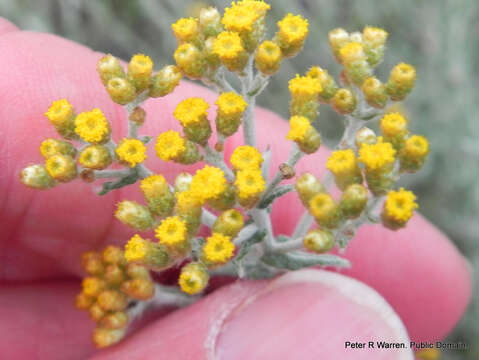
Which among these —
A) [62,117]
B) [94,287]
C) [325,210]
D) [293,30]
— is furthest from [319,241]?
[94,287]

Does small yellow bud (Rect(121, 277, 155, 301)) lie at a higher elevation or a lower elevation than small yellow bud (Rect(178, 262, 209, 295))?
lower

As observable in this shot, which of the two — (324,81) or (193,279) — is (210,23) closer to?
(324,81)

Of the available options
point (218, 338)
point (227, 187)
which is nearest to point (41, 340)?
point (218, 338)

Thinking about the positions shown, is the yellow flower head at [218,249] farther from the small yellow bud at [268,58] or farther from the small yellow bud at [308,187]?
the small yellow bud at [268,58]

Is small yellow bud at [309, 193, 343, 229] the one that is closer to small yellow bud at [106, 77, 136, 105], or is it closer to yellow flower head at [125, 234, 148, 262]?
yellow flower head at [125, 234, 148, 262]

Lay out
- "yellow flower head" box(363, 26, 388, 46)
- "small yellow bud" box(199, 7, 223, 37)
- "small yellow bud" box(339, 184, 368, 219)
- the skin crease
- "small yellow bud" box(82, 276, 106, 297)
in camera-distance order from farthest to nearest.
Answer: the skin crease → "small yellow bud" box(82, 276, 106, 297) → "yellow flower head" box(363, 26, 388, 46) → "small yellow bud" box(199, 7, 223, 37) → "small yellow bud" box(339, 184, 368, 219)

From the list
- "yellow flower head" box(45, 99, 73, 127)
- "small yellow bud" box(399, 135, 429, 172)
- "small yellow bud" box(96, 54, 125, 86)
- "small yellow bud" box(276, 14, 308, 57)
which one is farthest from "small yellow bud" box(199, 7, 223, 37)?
"small yellow bud" box(399, 135, 429, 172)
